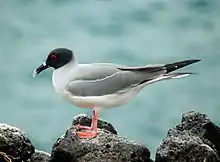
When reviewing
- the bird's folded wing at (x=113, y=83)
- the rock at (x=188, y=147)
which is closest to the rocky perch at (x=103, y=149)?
the rock at (x=188, y=147)

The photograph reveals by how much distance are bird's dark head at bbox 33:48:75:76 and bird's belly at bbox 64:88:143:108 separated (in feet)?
0.21

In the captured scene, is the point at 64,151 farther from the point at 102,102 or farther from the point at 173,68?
the point at 173,68

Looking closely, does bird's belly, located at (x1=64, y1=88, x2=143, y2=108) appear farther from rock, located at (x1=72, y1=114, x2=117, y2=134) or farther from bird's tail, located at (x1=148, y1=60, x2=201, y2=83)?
rock, located at (x1=72, y1=114, x2=117, y2=134)

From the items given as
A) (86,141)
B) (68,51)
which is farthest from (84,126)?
(68,51)

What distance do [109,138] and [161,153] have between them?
110 mm

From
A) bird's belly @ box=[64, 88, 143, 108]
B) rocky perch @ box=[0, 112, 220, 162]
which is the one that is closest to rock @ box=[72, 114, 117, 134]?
rocky perch @ box=[0, 112, 220, 162]

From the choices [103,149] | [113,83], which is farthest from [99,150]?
[113,83]

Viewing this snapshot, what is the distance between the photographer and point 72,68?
1375 mm

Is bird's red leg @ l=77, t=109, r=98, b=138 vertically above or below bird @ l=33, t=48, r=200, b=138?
below

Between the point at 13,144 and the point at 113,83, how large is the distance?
0.80 feet

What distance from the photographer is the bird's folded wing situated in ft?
4.39

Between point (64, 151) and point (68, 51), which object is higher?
point (68, 51)

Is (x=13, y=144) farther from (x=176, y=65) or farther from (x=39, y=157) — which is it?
(x=176, y=65)

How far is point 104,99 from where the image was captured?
1354mm
